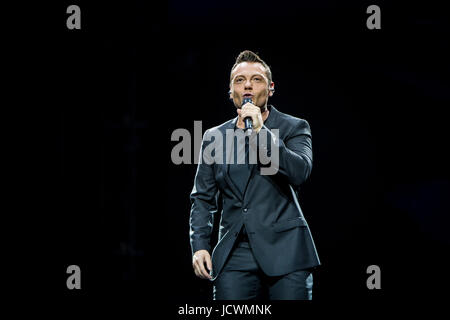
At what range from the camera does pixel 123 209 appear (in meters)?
3.50

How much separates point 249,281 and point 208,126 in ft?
5.00

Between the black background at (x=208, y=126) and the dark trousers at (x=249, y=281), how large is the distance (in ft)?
3.76

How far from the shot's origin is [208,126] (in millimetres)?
3307

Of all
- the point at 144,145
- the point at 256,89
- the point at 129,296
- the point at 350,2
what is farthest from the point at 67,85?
the point at 350,2

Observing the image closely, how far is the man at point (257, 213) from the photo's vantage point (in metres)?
1.92

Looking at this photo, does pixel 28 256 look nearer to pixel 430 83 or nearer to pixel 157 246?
pixel 157 246

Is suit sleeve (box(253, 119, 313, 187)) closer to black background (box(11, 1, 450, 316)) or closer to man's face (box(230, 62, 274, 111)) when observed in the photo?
man's face (box(230, 62, 274, 111))

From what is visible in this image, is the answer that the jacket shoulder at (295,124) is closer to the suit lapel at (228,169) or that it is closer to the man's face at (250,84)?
the man's face at (250,84)

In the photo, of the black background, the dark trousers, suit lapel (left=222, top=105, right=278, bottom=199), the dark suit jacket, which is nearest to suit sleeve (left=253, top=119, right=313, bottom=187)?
the dark suit jacket

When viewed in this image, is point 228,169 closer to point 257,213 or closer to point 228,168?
point 228,168

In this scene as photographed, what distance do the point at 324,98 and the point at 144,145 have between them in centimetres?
127

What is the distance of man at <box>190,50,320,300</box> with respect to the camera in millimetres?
1917

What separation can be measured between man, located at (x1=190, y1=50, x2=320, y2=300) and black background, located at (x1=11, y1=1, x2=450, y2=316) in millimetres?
1054

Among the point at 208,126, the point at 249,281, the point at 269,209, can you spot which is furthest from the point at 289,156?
the point at 208,126
